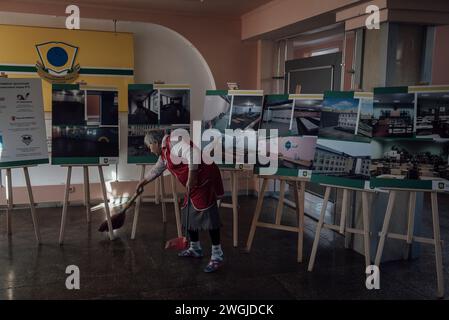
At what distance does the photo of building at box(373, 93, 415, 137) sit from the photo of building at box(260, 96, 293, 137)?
87 cm

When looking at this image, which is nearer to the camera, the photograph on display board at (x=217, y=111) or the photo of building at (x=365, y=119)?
the photo of building at (x=365, y=119)

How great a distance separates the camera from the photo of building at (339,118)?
356cm

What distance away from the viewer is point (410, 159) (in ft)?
10.8

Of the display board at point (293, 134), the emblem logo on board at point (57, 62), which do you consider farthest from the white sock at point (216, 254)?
the emblem logo on board at point (57, 62)

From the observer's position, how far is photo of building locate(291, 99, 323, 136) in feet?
12.9

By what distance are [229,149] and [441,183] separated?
6.68 ft

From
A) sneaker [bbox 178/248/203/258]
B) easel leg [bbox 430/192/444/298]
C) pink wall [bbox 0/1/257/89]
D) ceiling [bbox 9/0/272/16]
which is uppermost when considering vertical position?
ceiling [bbox 9/0/272/16]

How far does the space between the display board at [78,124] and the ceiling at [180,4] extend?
5.73 feet

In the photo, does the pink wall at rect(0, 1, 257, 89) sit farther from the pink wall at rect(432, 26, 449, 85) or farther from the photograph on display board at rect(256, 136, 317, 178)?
the pink wall at rect(432, 26, 449, 85)

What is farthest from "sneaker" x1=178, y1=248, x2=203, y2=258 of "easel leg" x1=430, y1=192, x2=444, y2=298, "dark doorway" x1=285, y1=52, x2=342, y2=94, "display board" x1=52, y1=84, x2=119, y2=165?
"dark doorway" x1=285, y1=52, x2=342, y2=94

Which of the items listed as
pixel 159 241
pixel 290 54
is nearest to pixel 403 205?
pixel 159 241

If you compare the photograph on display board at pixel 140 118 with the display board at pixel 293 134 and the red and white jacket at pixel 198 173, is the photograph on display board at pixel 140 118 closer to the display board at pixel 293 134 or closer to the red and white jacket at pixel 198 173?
the red and white jacket at pixel 198 173
